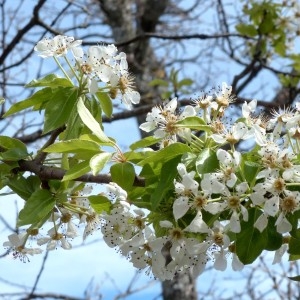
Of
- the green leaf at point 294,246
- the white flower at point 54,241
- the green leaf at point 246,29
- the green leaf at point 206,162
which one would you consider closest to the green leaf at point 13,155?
the white flower at point 54,241

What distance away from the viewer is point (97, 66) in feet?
5.27

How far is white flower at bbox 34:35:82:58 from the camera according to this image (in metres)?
1.70

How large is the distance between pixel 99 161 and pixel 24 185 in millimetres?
257

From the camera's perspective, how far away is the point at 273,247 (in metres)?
1.44

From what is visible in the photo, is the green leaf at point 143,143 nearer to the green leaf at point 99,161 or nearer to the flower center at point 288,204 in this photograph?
the green leaf at point 99,161

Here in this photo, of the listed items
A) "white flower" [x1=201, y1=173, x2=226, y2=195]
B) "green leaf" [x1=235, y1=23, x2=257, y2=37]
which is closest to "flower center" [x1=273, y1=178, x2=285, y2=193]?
"white flower" [x1=201, y1=173, x2=226, y2=195]

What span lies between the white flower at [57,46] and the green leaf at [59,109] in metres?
0.15

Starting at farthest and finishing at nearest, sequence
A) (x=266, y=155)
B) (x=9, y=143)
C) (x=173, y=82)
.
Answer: (x=173, y=82)
(x=9, y=143)
(x=266, y=155)

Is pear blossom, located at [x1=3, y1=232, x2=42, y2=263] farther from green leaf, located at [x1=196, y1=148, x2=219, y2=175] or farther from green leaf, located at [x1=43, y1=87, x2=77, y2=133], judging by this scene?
green leaf, located at [x1=196, y1=148, x2=219, y2=175]

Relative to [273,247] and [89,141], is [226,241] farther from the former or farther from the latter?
[89,141]

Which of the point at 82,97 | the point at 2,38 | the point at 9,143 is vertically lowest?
the point at 9,143

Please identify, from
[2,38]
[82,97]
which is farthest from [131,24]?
[82,97]

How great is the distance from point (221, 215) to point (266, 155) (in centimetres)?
17

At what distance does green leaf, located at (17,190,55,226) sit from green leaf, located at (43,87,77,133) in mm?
173
